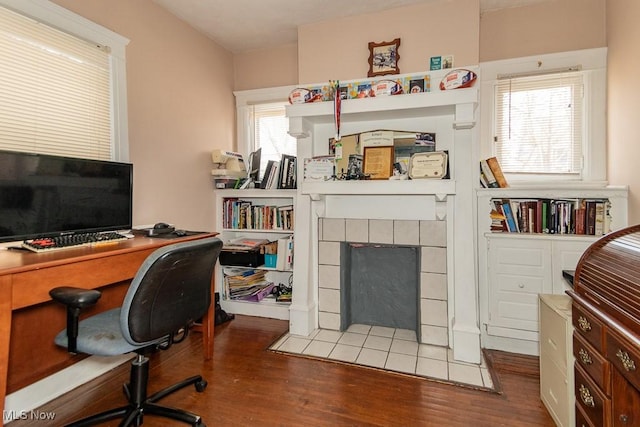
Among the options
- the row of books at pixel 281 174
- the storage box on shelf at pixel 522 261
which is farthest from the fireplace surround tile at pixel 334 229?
the storage box on shelf at pixel 522 261

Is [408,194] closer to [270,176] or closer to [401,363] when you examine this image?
[401,363]

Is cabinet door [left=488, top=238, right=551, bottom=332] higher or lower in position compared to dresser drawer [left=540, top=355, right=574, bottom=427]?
higher

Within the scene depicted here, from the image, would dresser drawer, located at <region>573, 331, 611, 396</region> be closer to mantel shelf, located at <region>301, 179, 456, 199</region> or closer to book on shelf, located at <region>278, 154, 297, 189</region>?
mantel shelf, located at <region>301, 179, 456, 199</region>

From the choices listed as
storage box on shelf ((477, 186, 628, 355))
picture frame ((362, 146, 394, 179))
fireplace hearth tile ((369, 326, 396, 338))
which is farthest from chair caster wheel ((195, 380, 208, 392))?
storage box on shelf ((477, 186, 628, 355))

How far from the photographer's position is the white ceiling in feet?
8.14

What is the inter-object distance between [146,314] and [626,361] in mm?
1742

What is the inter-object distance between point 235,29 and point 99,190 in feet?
6.21

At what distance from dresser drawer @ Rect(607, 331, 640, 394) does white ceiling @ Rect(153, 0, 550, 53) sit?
242 cm

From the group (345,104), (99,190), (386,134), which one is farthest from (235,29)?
(99,190)

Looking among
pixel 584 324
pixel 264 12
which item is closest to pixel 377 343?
pixel 584 324

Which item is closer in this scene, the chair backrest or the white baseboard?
the chair backrest

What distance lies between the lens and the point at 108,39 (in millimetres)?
2100

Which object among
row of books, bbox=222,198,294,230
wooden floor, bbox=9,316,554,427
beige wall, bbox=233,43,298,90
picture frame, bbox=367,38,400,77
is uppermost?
beige wall, bbox=233,43,298,90

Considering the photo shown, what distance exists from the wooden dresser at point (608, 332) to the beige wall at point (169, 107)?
2.61 meters
